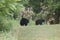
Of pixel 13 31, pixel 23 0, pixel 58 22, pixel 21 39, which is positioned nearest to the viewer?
pixel 21 39

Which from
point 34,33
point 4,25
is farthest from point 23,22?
point 4,25

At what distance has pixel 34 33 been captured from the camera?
289 inches

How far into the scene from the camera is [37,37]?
6.93 metres

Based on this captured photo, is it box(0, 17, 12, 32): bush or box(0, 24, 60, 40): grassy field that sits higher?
box(0, 17, 12, 32): bush

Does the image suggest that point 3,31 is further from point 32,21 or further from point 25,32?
point 32,21

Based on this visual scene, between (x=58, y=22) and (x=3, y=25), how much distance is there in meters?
3.65

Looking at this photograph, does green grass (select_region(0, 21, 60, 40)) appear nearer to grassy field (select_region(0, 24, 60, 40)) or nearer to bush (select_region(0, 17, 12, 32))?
grassy field (select_region(0, 24, 60, 40))

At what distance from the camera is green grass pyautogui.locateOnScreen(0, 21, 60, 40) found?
6.73 m

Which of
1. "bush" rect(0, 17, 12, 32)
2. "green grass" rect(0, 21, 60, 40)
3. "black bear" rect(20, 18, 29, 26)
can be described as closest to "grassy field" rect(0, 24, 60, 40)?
"green grass" rect(0, 21, 60, 40)

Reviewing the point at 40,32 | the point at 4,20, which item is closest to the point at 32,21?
the point at 40,32

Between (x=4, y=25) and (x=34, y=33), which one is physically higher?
(x=4, y=25)

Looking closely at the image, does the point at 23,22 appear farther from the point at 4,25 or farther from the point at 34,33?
the point at 4,25

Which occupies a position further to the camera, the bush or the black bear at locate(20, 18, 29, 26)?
the black bear at locate(20, 18, 29, 26)

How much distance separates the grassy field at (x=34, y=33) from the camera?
Answer: 6725 mm
